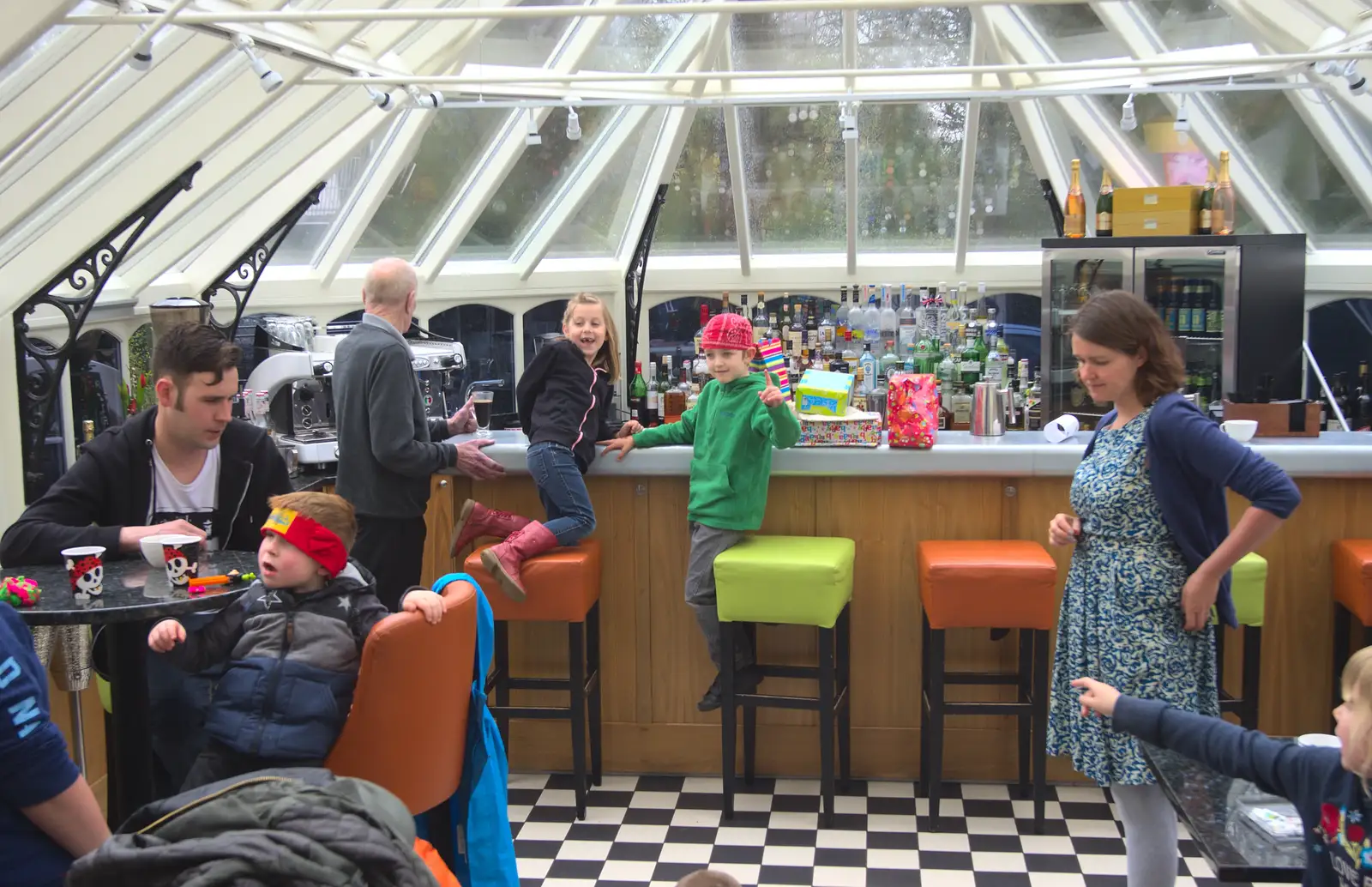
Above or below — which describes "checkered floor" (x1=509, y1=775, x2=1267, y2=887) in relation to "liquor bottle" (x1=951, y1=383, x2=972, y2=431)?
below

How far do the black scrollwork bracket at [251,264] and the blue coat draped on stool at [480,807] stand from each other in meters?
6.12

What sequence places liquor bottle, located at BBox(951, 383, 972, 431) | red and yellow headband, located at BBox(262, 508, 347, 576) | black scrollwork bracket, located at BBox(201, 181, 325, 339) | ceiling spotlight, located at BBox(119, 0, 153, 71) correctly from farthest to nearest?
black scrollwork bracket, located at BBox(201, 181, 325, 339) < ceiling spotlight, located at BBox(119, 0, 153, 71) < liquor bottle, located at BBox(951, 383, 972, 431) < red and yellow headband, located at BBox(262, 508, 347, 576)

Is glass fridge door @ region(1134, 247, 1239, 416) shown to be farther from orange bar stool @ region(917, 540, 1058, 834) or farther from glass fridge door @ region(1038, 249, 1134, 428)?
orange bar stool @ region(917, 540, 1058, 834)

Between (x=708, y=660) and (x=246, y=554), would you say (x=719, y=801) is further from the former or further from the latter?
(x=246, y=554)

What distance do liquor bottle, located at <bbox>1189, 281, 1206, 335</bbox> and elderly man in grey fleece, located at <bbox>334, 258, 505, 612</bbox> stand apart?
407 centimetres

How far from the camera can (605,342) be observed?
161 inches

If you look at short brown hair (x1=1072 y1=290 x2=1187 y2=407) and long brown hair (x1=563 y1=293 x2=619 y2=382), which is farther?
A: long brown hair (x1=563 y1=293 x2=619 y2=382)

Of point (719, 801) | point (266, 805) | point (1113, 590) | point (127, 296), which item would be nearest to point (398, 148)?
point (127, 296)

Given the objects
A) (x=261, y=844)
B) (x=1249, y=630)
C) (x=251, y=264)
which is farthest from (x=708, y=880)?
(x=251, y=264)

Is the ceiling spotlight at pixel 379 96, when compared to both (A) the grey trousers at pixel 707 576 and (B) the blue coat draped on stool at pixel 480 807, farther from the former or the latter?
(B) the blue coat draped on stool at pixel 480 807

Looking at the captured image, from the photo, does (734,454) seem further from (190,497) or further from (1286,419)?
(1286,419)

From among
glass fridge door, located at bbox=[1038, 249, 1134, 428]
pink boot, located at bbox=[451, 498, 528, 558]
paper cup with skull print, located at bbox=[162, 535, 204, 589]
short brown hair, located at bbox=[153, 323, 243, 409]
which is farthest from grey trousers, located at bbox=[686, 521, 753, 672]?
glass fridge door, located at bbox=[1038, 249, 1134, 428]

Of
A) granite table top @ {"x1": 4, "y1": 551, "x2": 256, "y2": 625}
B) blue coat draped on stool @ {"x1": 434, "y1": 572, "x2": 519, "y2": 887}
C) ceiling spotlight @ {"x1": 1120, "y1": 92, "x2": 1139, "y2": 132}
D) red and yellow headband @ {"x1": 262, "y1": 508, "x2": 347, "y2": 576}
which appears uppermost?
ceiling spotlight @ {"x1": 1120, "y1": 92, "x2": 1139, "y2": 132}

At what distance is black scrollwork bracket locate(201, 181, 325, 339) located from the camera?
27.3ft
